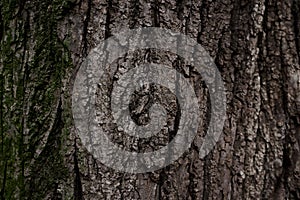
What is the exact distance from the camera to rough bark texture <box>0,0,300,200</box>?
1.28m

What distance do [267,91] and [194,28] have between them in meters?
0.29

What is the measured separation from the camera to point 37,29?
1.30m

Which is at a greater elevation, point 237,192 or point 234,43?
point 234,43

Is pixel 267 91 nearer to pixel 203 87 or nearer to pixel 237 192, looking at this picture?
pixel 203 87

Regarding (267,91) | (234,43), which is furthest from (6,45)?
(267,91)

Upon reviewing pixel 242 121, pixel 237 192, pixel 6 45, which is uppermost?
pixel 6 45

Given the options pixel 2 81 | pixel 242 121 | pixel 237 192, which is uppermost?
pixel 2 81

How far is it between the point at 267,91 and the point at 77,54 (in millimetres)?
576

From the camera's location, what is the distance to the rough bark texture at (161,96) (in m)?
1.28

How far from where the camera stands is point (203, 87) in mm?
1300

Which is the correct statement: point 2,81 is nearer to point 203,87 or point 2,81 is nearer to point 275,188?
point 203,87

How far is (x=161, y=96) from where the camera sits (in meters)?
1.27

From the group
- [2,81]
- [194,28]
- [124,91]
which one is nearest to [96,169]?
[124,91]

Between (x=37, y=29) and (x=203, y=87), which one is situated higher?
(x=37, y=29)
